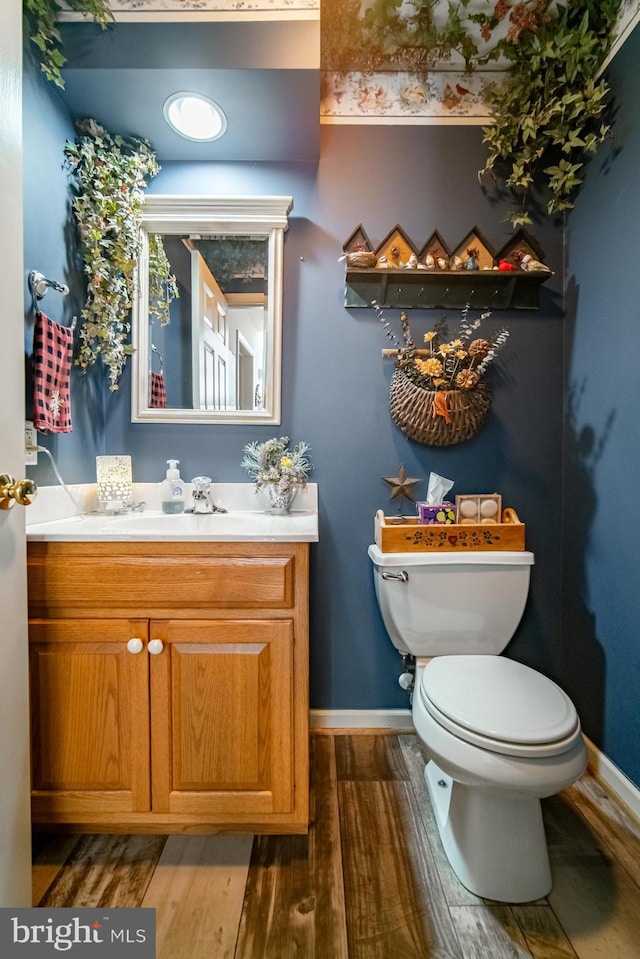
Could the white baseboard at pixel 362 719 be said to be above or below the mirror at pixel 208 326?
below

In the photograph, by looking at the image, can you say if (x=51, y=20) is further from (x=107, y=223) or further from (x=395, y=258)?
(x=395, y=258)

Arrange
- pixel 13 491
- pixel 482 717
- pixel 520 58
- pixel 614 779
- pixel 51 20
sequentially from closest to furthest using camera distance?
1. pixel 13 491
2. pixel 482 717
3. pixel 51 20
4. pixel 614 779
5. pixel 520 58

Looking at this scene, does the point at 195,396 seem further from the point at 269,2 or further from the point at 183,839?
the point at 183,839

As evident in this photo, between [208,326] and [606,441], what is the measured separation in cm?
146

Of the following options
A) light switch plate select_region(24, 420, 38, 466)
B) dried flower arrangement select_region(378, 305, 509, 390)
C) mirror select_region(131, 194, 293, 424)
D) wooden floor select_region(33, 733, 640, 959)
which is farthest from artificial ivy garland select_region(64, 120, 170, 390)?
wooden floor select_region(33, 733, 640, 959)

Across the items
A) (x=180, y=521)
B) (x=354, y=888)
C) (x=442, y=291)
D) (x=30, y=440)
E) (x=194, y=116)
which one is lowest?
(x=354, y=888)

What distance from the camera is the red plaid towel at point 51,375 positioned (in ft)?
4.02

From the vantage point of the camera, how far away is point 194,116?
1417mm

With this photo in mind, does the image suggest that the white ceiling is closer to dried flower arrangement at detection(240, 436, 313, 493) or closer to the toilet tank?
dried flower arrangement at detection(240, 436, 313, 493)

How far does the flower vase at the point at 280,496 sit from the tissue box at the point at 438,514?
1.53 feet

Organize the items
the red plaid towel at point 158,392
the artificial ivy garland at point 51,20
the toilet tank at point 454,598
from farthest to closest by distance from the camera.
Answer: the red plaid towel at point 158,392 < the toilet tank at point 454,598 < the artificial ivy garland at point 51,20

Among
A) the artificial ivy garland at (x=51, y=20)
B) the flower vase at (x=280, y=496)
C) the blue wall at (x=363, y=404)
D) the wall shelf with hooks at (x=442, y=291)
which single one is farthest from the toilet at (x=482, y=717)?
the artificial ivy garland at (x=51, y=20)

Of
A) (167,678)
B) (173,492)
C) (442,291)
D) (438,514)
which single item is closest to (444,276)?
(442,291)

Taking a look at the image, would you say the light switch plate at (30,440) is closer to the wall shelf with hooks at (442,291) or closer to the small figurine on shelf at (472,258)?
the wall shelf with hooks at (442,291)
